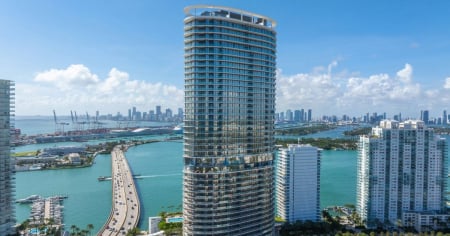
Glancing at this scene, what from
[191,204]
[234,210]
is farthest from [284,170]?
[191,204]

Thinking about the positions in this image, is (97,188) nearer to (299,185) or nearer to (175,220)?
(175,220)

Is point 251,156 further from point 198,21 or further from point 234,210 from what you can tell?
point 198,21

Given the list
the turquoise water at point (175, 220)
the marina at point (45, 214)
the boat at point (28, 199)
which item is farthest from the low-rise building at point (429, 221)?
the boat at point (28, 199)

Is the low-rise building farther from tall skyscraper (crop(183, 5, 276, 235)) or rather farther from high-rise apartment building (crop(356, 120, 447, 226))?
tall skyscraper (crop(183, 5, 276, 235))

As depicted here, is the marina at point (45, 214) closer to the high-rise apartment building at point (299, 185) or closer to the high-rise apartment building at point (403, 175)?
the high-rise apartment building at point (299, 185)

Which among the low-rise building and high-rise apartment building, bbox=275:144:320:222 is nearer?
the low-rise building

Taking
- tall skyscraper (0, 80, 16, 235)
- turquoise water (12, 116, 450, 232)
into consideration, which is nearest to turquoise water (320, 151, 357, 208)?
turquoise water (12, 116, 450, 232)
